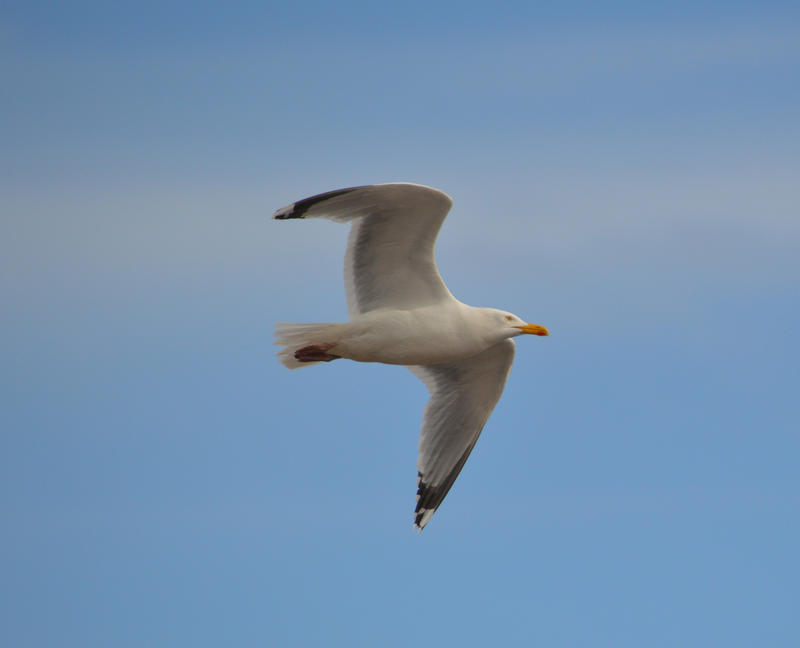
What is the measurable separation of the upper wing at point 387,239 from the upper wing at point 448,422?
1.21 meters

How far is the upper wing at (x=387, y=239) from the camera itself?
9.00 m

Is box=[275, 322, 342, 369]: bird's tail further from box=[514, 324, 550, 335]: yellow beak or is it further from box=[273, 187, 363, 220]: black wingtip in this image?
box=[514, 324, 550, 335]: yellow beak

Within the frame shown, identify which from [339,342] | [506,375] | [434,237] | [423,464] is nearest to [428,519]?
[423,464]

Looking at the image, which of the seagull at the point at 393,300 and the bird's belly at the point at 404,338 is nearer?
the seagull at the point at 393,300

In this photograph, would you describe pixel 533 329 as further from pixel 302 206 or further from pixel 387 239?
pixel 302 206

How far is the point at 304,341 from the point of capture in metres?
9.70

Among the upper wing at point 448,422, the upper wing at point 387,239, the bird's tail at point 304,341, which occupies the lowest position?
the upper wing at point 448,422

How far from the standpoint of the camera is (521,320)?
32.7ft

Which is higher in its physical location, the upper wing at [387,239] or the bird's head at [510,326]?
the upper wing at [387,239]

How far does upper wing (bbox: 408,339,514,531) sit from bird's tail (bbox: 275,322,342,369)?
134 centimetres

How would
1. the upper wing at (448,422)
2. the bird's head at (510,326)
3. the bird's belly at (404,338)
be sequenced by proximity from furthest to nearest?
the upper wing at (448,422)
the bird's head at (510,326)
the bird's belly at (404,338)

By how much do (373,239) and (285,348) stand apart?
121 centimetres

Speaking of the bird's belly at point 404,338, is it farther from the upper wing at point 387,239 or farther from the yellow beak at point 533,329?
the yellow beak at point 533,329

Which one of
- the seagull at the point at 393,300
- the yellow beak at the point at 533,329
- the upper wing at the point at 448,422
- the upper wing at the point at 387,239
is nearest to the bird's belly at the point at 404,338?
the seagull at the point at 393,300
